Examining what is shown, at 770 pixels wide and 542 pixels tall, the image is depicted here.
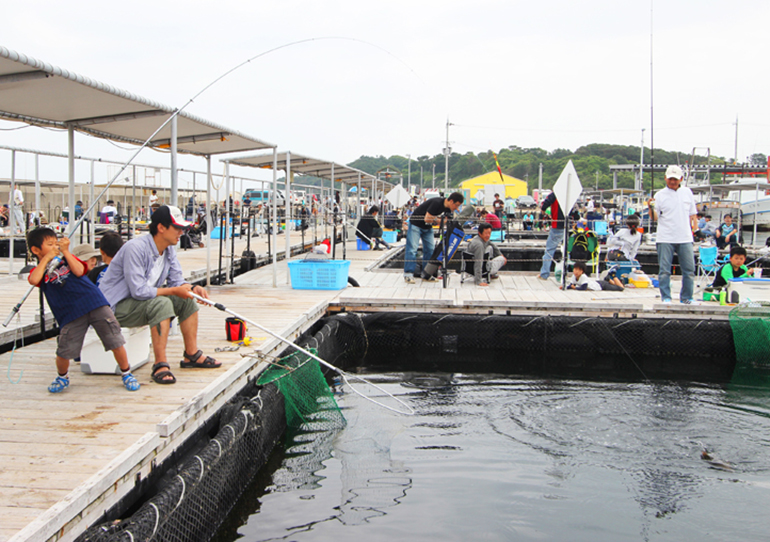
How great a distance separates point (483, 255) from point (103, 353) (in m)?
6.91

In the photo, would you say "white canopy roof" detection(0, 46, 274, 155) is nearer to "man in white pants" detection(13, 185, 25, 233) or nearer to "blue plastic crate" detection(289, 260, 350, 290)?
"blue plastic crate" detection(289, 260, 350, 290)

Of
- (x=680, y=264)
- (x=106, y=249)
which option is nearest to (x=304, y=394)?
(x=106, y=249)

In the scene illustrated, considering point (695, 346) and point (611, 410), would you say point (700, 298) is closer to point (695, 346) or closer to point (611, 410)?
point (695, 346)

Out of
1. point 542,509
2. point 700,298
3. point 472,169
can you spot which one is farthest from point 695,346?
point 472,169

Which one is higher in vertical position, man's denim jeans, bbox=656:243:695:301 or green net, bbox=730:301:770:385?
man's denim jeans, bbox=656:243:695:301

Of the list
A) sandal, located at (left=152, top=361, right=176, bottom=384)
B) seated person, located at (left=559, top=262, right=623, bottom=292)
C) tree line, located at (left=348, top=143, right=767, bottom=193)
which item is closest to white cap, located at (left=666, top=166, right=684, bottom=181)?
seated person, located at (left=559, top=262, right=623, bottom=292)

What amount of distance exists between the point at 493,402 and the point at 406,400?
89cm

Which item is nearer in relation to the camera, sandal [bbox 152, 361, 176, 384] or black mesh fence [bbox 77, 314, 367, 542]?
black mesh fence [bbox 77, 314, 367, 542]

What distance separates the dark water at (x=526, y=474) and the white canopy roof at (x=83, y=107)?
11.3ft

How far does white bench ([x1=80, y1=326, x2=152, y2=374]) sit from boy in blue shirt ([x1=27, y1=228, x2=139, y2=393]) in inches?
15.3

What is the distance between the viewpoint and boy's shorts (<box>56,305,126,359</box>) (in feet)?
13.3

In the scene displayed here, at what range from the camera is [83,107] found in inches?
229

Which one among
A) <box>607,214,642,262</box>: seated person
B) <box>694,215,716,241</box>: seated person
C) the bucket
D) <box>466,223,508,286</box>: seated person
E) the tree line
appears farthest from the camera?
the tree line

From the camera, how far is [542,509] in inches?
157
